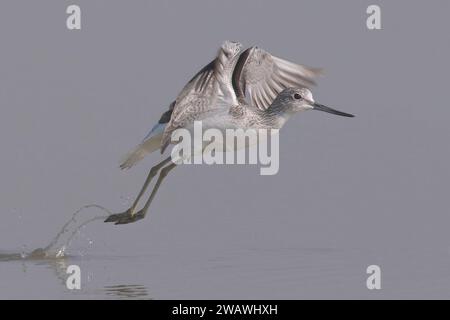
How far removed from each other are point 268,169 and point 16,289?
1167cm

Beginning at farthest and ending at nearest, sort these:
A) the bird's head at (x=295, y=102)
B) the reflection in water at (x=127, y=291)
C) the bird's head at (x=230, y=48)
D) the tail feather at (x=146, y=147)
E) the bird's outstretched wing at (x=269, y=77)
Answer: the bird's outstretched wing at (x=269, y=77) → the tail feather at (x=146, y=147) → the bird's head at (x=295, y=102) → the bird's head at (x=230, y=48) → the reflection in water at (x=127, y=291)

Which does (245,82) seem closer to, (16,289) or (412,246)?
(412,246)

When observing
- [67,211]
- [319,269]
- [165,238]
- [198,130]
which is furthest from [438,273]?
[67,211]

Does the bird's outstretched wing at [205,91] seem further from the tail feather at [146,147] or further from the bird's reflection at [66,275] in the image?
the bird's reflection at [66,275]

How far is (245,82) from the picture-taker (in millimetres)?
19938

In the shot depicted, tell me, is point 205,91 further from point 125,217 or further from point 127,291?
point 127,291

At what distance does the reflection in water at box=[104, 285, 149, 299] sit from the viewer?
50.1ft

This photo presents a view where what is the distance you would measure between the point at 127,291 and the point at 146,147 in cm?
395

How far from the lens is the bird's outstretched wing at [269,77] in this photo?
19875 millimetres

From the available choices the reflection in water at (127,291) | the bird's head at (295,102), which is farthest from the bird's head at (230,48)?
the reflection in water at (127,291)

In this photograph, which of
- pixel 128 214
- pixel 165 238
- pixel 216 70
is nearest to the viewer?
pixel 216 70

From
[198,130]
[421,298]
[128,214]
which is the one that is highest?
[198,130]

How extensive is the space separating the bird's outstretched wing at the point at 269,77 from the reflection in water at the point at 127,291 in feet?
16.4

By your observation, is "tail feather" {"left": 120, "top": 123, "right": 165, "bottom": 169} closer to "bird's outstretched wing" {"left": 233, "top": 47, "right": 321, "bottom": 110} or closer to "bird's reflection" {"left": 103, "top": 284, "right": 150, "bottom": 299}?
"bird's outstretched wing" {"left": 233, "top": 47, "right": 321, "bottom": 110}
